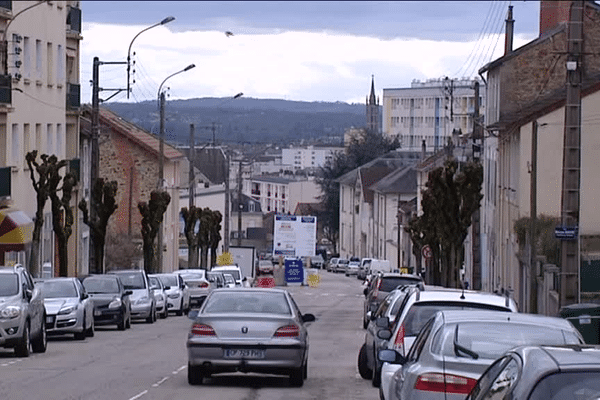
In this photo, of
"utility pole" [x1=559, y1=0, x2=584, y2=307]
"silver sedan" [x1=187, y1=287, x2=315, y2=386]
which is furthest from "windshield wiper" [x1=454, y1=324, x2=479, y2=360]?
"utility pole" [x1=559, y1=0, x2=584, y2=307]

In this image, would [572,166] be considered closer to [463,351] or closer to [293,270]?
[463,351]

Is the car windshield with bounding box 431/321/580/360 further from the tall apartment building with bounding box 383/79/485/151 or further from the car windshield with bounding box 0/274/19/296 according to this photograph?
the tall apartment building with bounding box 383/79/485/151

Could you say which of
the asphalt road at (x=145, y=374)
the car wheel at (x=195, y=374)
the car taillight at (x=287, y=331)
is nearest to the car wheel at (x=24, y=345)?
the asphalt road at (x=145, y=374)

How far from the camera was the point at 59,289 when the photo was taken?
1188 inches

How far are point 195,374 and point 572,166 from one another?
463 inches

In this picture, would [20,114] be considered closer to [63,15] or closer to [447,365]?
[63,15]

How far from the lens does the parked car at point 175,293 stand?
4650cm

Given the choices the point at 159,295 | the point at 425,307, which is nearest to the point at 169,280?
the point at 159,295

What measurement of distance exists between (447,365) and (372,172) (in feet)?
383

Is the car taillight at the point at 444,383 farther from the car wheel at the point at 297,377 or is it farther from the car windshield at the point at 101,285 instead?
the car windshield at the point at 101,285

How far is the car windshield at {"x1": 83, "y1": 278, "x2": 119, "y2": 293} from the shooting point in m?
35.1

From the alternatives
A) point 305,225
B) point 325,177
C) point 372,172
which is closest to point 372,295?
point 305,225

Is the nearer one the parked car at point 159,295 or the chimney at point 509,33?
the parked car at point 159,295

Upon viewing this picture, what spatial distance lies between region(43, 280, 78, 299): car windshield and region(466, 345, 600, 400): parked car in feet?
76.1
